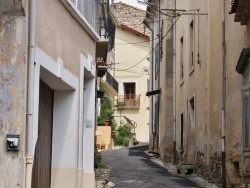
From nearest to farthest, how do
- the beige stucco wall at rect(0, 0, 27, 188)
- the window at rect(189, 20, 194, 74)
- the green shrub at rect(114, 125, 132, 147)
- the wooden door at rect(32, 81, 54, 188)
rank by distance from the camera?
the beige stucco wall at rect(0, 0, 27, 188) → the wooden door at rect(32, 81, 54, 188) → the window at rect(189, 20, 194, 74) → the green shrub at rect(114, 125, 132, 147)

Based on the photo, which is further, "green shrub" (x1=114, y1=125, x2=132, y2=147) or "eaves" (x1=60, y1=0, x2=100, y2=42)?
"green shrub" (x1=114, y1=125, x2=132, y2=147)

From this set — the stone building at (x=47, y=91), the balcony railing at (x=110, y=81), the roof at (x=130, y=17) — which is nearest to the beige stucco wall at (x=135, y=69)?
the roof at (x=130, y=17)

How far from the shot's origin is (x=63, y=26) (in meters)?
10.6

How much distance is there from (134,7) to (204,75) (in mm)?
33541

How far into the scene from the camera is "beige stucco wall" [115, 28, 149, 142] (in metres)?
49.5

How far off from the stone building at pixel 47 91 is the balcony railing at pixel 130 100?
35651 millimetres

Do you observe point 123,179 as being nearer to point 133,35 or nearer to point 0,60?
point 0,60

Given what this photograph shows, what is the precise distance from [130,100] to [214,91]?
3475cm

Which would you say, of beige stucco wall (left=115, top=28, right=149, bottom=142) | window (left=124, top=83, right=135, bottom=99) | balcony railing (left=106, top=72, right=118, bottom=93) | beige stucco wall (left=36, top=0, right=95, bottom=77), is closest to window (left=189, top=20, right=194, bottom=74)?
beige stucco wall (left=36, top=0, right=95, bottom=77)

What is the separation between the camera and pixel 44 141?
1109cm

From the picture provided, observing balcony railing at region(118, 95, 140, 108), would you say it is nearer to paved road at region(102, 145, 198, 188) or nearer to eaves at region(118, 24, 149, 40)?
eaves at region(118, 24, 149, 40)

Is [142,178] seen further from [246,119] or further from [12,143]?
[12,143]

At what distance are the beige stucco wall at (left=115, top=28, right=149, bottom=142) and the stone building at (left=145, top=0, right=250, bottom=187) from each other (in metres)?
25.4

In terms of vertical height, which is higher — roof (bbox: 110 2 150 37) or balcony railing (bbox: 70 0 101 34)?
roof (bbox: 110 2 150 37)
